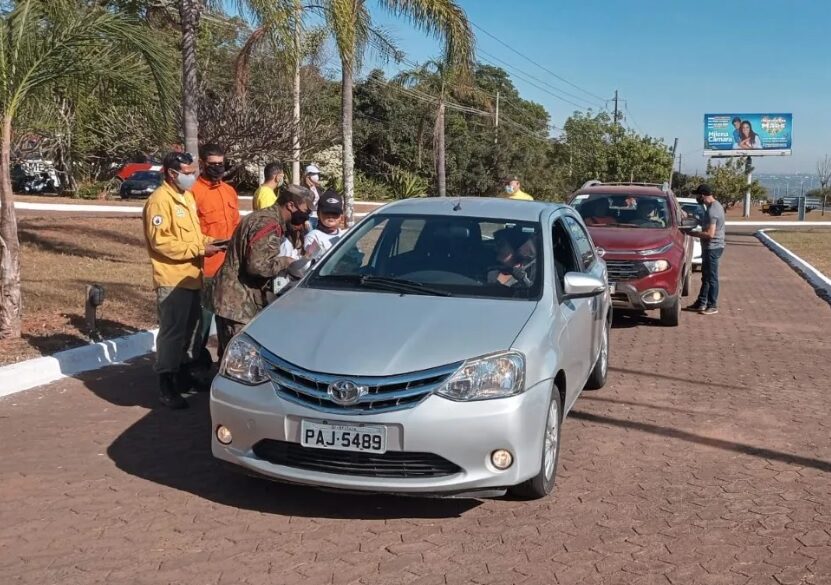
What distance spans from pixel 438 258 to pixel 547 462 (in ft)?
4.93

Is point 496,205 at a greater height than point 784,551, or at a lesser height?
greater

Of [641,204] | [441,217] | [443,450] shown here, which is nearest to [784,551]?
[443,450]

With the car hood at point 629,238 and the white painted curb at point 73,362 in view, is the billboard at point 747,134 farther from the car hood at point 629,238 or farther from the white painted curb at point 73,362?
the white painted curb at point 73,362

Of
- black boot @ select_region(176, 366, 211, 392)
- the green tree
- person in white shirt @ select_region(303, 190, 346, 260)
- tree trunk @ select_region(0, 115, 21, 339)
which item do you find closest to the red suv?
person in white shirt @ select_region(303, 190, 346, 260)

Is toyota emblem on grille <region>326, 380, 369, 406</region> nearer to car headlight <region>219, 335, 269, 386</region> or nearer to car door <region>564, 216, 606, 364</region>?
car headlight <region>219, 335, 269, 386</region>

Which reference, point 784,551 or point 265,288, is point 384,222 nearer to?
point 265,288

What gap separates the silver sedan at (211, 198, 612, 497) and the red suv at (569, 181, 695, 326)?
523cm

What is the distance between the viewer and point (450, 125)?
55.5 metres

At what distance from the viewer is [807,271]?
60.9 feet

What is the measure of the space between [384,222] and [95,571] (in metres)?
3.00

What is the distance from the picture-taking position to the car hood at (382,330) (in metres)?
4.68

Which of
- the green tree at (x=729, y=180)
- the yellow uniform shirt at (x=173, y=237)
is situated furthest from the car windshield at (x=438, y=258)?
the green tree at (x=729, y=180)

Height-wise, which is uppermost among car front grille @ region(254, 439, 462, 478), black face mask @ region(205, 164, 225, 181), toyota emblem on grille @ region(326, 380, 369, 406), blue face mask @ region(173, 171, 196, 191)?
black face mask @ region(205, 164, 225, 181)

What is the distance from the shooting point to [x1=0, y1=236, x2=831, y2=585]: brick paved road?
4.31 metres
